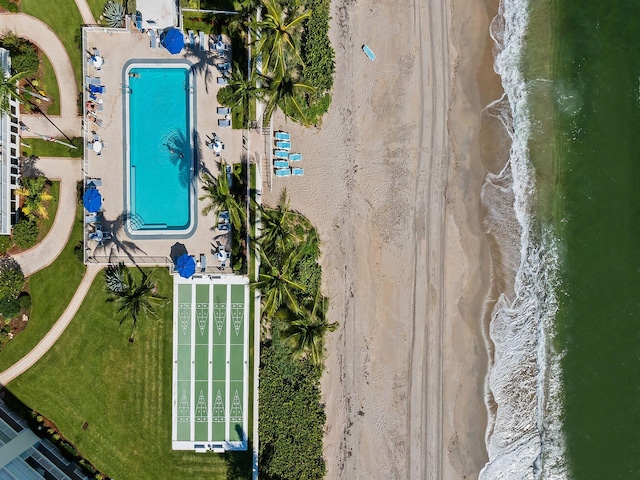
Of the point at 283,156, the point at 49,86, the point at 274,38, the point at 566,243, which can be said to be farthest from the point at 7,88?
the point at 566,243

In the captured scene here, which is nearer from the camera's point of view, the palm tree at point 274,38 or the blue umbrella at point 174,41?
the palm tree at point 274,38

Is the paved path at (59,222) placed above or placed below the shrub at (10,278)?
above

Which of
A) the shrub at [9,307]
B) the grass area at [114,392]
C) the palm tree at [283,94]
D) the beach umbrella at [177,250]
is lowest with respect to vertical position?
the grass area at [114,392]

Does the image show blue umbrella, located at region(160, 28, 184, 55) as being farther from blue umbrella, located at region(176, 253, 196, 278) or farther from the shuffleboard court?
the shuffleboard court

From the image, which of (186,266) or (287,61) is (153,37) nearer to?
(287,61)

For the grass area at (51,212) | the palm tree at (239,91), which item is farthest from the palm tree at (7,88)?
the palm tree at (239,91)

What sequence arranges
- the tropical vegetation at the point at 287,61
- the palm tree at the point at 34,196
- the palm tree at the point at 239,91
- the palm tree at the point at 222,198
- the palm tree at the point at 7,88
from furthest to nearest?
the palm tree at the point at 34,196, the palm tree at the point at 222,198, the palm tree at the point at 7,88, the palm tree at the point at 239,91, the tropical vegetation at the point at 287,61

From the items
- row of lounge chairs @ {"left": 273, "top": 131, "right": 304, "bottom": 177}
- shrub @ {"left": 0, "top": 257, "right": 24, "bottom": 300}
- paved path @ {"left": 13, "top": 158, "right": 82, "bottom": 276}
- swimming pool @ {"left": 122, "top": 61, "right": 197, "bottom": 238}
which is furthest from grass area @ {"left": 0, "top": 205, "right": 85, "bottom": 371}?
row of lounge chairs @ {"left": 273, "top": 131, "right": 304, "bottom": 177}

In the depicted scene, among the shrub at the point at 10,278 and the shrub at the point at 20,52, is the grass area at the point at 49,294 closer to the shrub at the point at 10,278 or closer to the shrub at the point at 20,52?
the shrub at the point at 10,278
